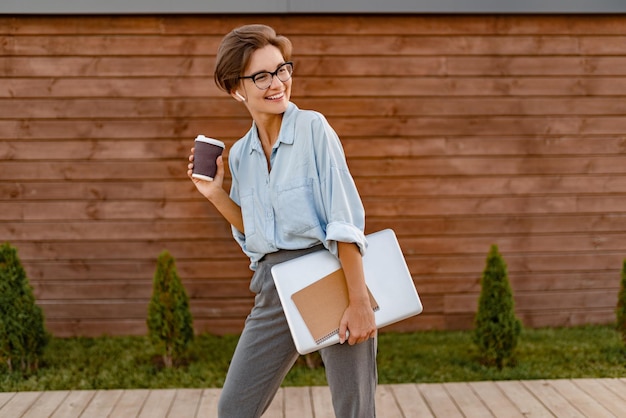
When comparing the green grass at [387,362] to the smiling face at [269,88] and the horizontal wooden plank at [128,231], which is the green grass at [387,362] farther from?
the smiling face at [269,88]

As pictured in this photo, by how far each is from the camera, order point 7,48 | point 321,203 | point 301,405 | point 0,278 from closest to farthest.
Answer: point 321,203, point 301,405, point 0,278, point 7,48

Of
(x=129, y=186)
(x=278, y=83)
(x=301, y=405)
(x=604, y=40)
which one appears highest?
(x=604, y=40)

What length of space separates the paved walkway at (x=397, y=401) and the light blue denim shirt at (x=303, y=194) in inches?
70.4

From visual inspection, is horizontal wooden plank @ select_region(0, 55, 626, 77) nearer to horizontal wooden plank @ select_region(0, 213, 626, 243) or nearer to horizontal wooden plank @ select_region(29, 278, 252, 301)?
horizontal wooden plank @ select_region(0, 213, 626, 243)

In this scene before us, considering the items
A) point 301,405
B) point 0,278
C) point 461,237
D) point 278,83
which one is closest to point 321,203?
point 278,83

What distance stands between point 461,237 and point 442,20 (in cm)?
144

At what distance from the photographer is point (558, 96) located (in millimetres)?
5508

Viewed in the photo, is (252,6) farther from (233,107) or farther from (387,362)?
(387,362)

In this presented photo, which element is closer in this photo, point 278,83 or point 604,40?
point 278,83

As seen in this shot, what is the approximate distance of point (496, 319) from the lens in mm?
4773

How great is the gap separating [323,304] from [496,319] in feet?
9.05

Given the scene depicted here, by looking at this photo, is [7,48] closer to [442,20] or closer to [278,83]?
[442,20]

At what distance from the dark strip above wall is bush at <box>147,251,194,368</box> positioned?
1.60 metres

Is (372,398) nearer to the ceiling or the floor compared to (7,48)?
nearer to the floor
